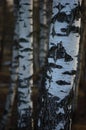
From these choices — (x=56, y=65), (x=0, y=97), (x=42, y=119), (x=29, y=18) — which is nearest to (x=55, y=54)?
(x=56, y=65)

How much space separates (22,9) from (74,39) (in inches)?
96.2

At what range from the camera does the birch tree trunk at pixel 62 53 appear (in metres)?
4.21

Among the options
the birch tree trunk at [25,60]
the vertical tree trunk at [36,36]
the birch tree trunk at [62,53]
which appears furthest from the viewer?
the vertical tree trunk at [36,36]

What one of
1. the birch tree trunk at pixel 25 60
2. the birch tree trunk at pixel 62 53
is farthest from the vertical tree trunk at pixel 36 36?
the birch tree trunk at pixel 62 53

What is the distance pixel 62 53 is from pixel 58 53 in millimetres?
53

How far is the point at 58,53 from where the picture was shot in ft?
14.0

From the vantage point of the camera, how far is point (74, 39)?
4.20m

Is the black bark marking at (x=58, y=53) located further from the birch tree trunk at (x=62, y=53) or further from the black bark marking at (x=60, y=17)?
the black bark marking at (x=60, y=17)

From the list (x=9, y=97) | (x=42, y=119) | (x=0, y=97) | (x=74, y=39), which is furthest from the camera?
(x=0, y=97)

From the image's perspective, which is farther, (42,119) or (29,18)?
(29,18)

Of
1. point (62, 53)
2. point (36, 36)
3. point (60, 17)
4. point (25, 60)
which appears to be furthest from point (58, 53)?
point (36, 36)

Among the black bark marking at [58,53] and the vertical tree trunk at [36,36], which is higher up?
the black bark marking at [58,53]

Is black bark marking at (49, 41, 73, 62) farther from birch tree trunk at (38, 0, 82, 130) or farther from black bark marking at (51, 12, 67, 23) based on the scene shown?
black bark marking at (51, 12, 67, 23)

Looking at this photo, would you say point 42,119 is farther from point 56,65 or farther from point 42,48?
point 42,48
